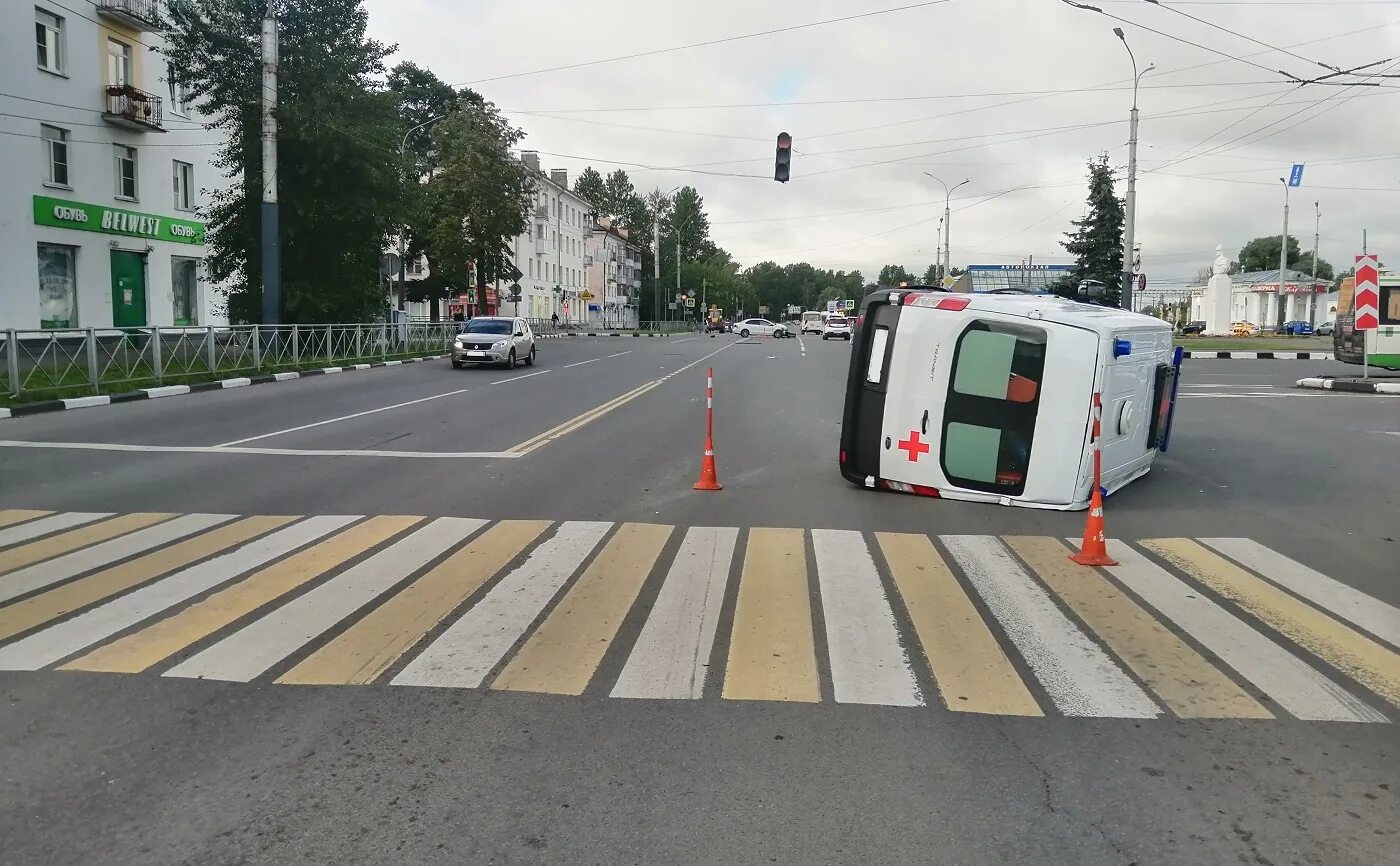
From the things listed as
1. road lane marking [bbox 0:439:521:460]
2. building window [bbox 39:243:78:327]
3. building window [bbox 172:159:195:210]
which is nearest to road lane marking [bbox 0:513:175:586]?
road lane marking [bbox 0:439:521:460]

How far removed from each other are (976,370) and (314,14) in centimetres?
2637

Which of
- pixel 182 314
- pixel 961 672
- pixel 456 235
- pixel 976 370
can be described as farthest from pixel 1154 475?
pixel 456 235

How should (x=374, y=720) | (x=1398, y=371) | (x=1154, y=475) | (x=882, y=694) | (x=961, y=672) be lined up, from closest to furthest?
1. (x=374, y=720)
2. (x=882, y=694)
3. (x=961, y=672)
4. (x=1154, y=475)
5. (x=1398, y=371)

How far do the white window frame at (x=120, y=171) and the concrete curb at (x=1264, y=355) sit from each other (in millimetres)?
37859

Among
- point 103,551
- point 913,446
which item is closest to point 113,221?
point 103,551

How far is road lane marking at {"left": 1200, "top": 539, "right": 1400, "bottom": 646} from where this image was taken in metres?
6.07

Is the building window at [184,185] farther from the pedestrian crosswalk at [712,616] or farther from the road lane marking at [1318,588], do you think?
the road lane marking at [1318,588]

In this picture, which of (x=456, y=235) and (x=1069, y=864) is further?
(x=456, y=235)

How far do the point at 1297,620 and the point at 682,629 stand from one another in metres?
3.64

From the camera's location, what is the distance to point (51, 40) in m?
29.8

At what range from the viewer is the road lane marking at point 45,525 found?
7.82 metres

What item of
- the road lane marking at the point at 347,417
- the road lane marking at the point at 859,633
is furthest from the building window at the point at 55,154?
the road lane marking at the point at 859,633

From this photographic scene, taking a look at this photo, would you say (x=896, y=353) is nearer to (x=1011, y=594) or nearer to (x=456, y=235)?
(x=1011, y=594)

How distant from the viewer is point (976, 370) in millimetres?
9133
